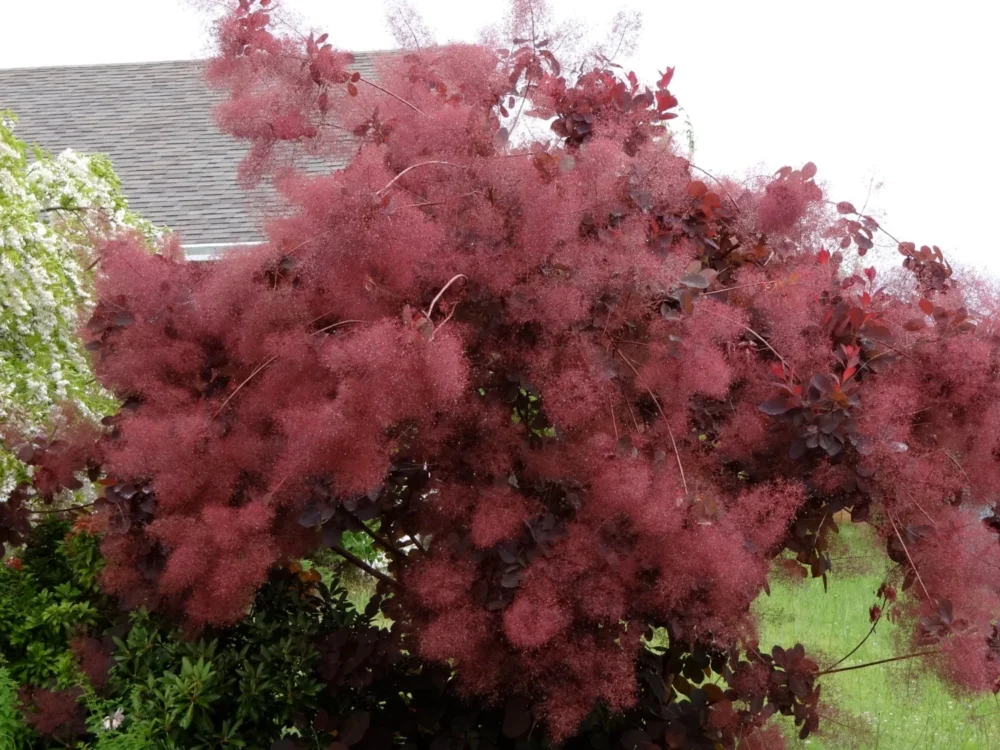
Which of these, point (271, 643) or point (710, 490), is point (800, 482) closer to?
point (710, 490)

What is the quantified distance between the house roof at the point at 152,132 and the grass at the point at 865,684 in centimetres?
571

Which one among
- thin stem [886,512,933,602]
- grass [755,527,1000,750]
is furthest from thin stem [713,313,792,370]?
grass [755,527,1000,750]

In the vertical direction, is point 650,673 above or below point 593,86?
below

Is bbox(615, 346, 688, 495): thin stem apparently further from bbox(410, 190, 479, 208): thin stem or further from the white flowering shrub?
the white flowering shrub

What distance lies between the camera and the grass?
11.7 feet

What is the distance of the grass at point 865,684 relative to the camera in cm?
357

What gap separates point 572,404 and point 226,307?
1.19 meters

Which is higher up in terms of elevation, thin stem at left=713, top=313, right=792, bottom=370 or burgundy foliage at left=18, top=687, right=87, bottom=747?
thin stem at left=713, top=313, right=792, bottom=370

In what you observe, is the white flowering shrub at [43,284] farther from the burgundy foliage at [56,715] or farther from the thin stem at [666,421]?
the thin stem at [666,421]

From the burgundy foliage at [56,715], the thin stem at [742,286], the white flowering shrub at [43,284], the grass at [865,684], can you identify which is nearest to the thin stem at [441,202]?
the thin stem at [742,286]

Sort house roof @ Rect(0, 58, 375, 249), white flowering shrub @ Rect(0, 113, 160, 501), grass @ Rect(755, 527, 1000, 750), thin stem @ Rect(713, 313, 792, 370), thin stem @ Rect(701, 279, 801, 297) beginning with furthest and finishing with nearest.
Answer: house roof @ Rect(0, 58, 375, 249), white flowering shrub @ Rect(0, 113, 160, 501), grass @ Rect(755, 527, 1000, 750), thin stem @ Rect(701, 279, 801, 297), thin stem @ Rect(713, 313, 792, 370)

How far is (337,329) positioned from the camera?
10.2 feet

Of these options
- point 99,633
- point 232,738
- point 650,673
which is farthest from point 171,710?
point 650,673

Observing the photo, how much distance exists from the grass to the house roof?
571 cm
